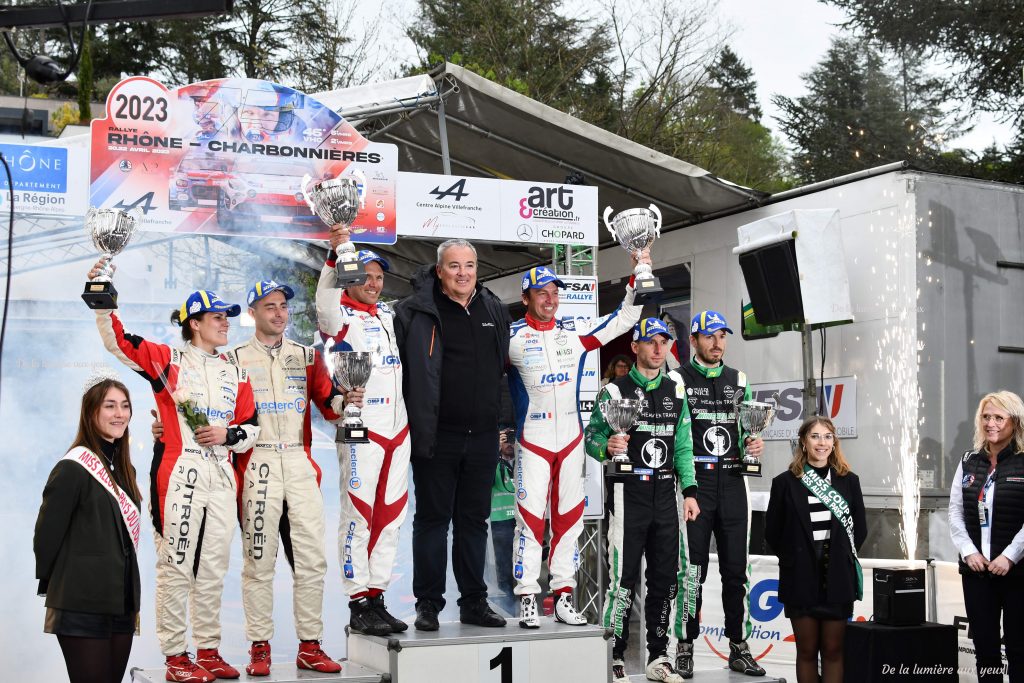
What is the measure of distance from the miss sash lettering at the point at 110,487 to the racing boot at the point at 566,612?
1942 mm

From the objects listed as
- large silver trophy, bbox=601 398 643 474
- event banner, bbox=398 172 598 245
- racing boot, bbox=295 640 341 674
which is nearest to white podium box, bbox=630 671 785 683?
large silver trophy, bbox=601 398 643 474

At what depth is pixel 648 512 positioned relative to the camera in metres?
5.27

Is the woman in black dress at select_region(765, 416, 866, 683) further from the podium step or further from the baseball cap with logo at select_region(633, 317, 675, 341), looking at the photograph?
the baseball cap with logo at select_region(633, 317, 675, 341)

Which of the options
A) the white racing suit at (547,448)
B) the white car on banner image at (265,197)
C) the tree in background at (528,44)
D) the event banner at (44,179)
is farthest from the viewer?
the tree in background at (528,44)

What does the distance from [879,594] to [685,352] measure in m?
6.11

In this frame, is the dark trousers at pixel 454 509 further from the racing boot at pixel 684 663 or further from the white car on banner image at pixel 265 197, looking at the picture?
the white car on banner image at pixel 265 197

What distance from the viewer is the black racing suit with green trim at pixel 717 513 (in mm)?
5395

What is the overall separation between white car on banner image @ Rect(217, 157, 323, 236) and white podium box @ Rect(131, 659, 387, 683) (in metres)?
2.83

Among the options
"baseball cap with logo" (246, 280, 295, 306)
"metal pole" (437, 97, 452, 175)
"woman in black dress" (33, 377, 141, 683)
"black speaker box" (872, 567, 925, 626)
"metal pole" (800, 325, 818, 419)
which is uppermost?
"metal pole" (437, 97, 452, 175)

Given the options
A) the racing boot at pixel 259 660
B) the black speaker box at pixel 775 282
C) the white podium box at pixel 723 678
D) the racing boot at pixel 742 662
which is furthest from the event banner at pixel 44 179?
the black speaker box at pixel 775 282

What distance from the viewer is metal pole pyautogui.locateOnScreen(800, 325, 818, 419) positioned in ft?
28.5

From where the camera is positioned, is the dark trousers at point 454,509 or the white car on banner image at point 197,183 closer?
the dark trousers at point 454,509

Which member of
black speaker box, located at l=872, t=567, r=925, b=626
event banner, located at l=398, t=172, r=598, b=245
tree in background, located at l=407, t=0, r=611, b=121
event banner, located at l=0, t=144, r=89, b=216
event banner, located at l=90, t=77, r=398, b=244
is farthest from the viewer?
tree in background, located at l=407, t=0, r=611, b=121

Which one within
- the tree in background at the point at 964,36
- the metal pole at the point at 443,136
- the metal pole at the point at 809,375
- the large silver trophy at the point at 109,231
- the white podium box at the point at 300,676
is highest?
the tree in background at the point at 964,36
